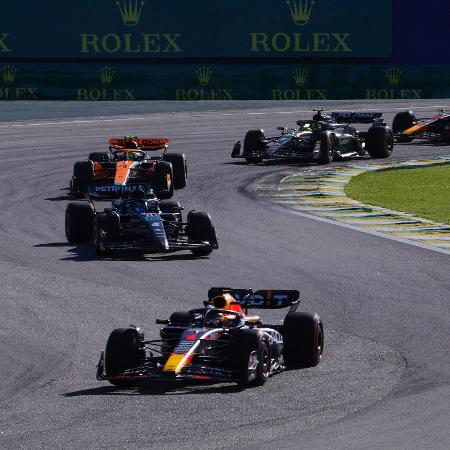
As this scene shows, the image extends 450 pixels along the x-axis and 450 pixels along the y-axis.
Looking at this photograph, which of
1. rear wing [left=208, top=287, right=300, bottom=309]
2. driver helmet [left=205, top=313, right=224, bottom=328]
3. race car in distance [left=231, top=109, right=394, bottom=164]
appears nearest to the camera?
driver helmet [left=205, top=313, right=224, bottom=328]

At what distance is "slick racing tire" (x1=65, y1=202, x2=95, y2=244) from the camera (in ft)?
69.6

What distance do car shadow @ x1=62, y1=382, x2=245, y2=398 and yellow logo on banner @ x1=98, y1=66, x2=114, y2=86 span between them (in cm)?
3221

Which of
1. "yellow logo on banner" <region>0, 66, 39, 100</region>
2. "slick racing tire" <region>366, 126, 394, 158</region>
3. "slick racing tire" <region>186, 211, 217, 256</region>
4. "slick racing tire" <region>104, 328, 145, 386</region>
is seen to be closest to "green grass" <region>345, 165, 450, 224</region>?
"slick racing tire" <region>366, 126, 394, 158</region>

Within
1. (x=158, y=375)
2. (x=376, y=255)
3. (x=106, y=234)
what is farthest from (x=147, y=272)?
(x=158, y=375)

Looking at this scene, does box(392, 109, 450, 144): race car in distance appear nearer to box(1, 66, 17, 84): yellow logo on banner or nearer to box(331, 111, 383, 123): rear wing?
box(331, 111, 383, 123): rear wing

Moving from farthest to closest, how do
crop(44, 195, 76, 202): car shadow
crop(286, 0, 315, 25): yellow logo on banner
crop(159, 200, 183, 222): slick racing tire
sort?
1. crop(286, 0, 315, 25): yellow logo on banner
2. crop(44, 195, 76, 202): car shadow
3. crop(159, 200, 183, 222): slick racing tire

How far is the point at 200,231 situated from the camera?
20.1m

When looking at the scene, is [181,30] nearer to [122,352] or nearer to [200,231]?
[200,231]

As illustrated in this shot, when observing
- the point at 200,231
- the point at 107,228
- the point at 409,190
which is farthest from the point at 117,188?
the point at 409,190

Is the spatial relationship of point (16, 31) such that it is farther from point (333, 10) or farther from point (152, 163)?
point (152, 163)

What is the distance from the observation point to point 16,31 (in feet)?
143

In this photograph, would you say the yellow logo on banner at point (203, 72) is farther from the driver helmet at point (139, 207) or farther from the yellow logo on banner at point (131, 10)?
the driver helmet at point (139, 207)

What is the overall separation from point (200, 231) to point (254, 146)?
13.3 meters

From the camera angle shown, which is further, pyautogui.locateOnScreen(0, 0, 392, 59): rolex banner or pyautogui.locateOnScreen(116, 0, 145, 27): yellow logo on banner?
pyautogui.locateOnScreen(116, 0, 145, 27): yellow logo on banner
